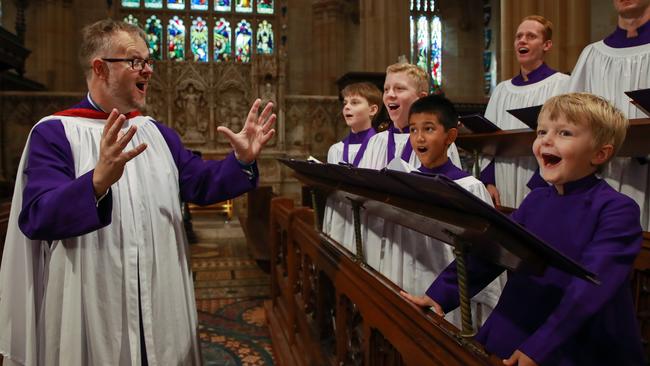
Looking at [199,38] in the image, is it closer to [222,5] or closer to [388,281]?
[222,5]

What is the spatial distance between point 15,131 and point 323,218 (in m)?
9.31

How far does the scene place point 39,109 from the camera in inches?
417

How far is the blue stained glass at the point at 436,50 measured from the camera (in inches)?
696

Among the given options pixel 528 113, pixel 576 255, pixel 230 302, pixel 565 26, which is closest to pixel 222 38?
pixel 565 26

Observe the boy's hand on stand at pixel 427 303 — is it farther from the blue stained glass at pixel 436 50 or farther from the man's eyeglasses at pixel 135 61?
the blue stained glass at pixel 436 50

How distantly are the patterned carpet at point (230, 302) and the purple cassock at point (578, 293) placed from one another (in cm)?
251

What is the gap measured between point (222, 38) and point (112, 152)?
1545 cm

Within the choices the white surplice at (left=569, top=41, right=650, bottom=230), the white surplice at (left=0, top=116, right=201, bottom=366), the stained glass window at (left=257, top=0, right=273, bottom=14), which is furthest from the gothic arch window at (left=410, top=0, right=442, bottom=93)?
the white surplice at (left=0, top=116, right=201, bottom=366)

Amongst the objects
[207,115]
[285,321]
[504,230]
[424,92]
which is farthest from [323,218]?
[207,115]

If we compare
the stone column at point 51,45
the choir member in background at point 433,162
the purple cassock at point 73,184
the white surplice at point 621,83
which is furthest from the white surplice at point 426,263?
the stone column at point 51,45

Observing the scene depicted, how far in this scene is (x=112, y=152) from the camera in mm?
1563

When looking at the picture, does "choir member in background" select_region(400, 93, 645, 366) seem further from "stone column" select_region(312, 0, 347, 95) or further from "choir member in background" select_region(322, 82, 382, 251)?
"stone column" select_region(312, 0, 347, 95)

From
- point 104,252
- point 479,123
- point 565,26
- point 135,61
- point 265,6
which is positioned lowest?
point 104,252

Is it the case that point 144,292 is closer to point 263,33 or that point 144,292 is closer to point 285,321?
point 285,321
